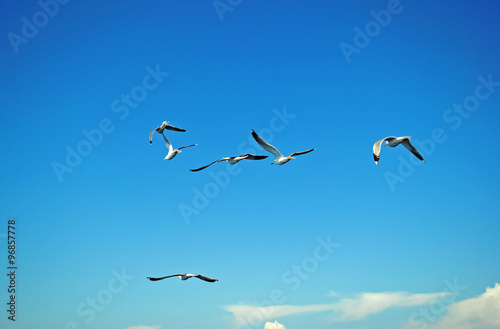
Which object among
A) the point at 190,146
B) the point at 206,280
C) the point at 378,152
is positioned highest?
the point at 190,146

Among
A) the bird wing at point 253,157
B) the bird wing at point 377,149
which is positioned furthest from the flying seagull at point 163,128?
the bird wing at point 377,149

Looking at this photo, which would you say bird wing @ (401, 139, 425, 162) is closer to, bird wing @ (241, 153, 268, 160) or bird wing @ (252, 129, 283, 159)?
bird wing @ (252, 129, 283, 159)

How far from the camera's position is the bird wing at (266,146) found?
3872 cm

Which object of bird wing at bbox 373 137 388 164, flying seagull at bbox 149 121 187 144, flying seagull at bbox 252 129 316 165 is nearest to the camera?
bird wing at bbox 373 137 388 164

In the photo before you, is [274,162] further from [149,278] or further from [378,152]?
[149,278]

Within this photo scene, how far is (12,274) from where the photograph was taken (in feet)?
139

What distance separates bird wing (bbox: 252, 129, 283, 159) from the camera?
127 ft

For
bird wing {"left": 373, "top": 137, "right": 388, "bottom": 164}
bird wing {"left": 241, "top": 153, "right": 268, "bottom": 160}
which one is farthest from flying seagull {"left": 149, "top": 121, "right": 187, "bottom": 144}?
bird wing {"left": 373, "top": 137, "right": 388, "bottom": 164}

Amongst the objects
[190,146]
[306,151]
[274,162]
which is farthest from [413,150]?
[190,146]

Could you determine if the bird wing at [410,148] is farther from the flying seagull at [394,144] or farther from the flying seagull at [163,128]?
the flying seagull at [163,128]

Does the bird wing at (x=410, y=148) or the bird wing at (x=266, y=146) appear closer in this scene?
the bird wing at (x=410, y=148)

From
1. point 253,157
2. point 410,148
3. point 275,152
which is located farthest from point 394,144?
point 253,157

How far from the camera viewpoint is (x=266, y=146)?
39438mm

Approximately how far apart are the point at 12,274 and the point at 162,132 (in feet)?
56.4
